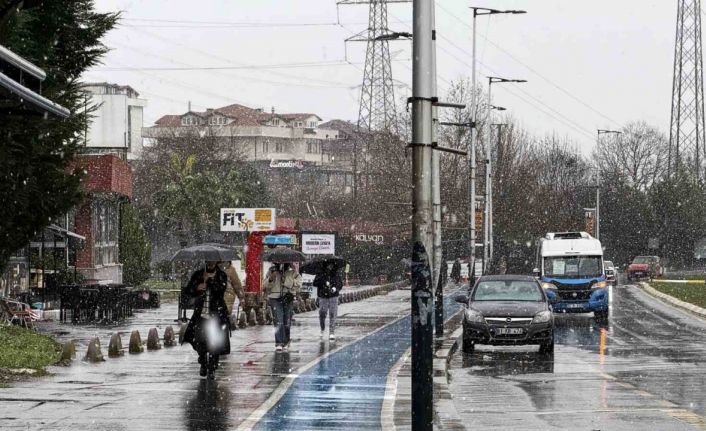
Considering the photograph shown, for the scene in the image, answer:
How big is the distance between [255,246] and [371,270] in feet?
126

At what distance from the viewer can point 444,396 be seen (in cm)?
1666

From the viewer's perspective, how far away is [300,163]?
559ft

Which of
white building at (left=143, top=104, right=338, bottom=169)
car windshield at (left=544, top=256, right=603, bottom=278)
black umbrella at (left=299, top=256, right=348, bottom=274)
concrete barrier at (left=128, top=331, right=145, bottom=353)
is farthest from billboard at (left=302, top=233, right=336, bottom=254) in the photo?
white building at (left=143, top=104, right=338, bottom=169)

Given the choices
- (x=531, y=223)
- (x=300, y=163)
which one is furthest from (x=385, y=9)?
(x=300, y=163)

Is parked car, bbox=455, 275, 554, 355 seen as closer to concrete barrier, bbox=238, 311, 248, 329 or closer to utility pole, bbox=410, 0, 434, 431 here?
concrete barrier, bbox=238, 311, 248, 329

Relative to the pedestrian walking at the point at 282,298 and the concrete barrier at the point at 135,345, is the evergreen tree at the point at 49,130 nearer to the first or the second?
the concrete barrier at the point at 135,345

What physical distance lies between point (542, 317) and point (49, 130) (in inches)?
387

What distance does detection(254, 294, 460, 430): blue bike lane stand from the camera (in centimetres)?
1358

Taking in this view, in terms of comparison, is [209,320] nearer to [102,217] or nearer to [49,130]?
[49,130]

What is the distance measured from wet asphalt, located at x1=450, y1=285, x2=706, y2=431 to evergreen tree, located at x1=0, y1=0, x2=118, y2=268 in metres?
8.06

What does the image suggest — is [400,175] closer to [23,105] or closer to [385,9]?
[385,9]

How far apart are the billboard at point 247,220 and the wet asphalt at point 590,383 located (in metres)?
15.8

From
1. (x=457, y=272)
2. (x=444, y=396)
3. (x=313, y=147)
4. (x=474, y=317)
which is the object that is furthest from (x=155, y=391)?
(x=313, y=147)

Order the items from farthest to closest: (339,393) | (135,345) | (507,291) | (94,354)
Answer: (507,291) → (135,345) → (94,354) → (339,393)
